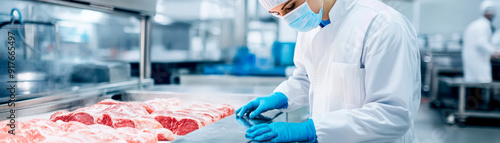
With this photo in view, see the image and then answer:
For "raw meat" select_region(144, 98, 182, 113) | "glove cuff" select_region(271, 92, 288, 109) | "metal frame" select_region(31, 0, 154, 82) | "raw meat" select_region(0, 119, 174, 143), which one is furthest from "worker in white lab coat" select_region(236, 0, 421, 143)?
"metal frame" select_region(31, 0, 154, 82)

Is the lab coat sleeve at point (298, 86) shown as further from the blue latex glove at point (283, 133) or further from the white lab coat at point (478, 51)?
the white lab coat at point (478, 51)

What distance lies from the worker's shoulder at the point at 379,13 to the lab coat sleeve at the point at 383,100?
4cm

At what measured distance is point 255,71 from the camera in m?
3.92

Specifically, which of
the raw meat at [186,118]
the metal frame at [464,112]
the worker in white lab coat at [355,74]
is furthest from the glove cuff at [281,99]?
the metal frame at [464,112]

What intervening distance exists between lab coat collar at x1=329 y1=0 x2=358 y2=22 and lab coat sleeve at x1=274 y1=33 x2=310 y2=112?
0.35 meters

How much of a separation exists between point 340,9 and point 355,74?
283 millimetres

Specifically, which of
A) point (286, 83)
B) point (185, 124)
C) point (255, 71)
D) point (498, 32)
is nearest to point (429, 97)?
point (498, 32)

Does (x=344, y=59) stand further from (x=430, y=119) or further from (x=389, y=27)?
(x=430, y=119)

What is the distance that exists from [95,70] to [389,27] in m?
1.96

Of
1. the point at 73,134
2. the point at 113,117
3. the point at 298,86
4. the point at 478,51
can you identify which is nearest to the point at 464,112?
the point at 478,51

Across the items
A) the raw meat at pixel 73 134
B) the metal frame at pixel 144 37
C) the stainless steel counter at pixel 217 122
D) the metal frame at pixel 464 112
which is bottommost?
the metal frame at pixel 464 112

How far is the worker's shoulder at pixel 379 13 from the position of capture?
52.7 inches

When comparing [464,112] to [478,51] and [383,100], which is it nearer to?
[478,51]

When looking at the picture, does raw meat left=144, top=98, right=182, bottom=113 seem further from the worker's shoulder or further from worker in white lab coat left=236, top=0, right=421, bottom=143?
the worker's shoulder
